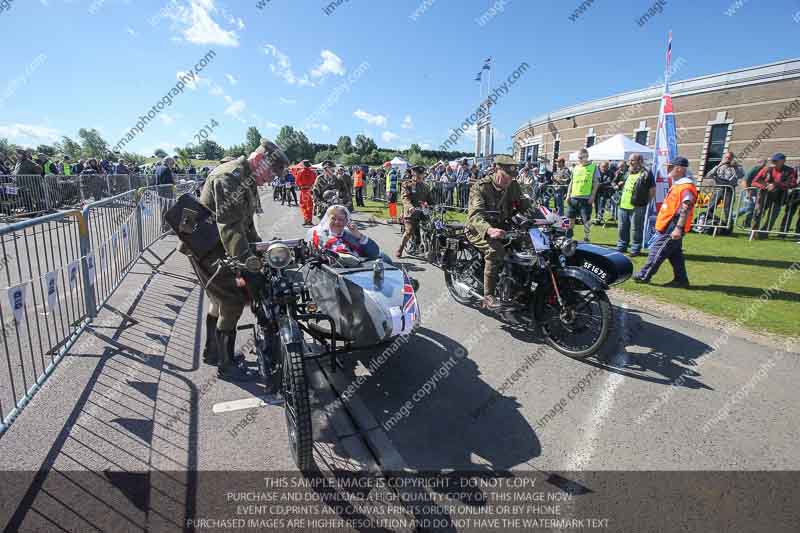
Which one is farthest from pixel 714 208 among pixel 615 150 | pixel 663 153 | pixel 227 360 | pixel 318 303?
pixel 227 360

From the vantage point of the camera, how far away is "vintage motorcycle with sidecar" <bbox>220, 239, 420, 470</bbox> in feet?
9.65

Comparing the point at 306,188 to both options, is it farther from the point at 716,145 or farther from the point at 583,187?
the point at 716,145

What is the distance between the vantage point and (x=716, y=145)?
26.7 metres

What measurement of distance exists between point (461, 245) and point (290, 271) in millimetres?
3201

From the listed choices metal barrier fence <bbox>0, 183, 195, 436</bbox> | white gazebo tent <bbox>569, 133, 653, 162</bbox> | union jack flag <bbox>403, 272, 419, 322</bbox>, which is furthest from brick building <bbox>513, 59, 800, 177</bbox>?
metal barrier fence <bbox>0, 183, 195, 436</bbox>

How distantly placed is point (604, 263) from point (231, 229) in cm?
387

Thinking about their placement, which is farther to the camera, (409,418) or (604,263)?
(604,263)

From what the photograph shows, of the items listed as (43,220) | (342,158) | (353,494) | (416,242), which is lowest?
(353,494)

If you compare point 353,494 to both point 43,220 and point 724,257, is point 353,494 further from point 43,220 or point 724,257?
point 724,257

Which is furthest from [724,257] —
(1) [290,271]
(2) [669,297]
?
(1) [290,271]

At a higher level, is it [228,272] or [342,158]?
[342,158]

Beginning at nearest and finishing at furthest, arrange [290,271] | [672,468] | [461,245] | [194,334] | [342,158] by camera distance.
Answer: [672,468] → [290,271] → [194,334] → [461,245] → [342,158]

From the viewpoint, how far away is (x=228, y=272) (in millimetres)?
3676

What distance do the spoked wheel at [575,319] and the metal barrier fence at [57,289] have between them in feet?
15.4
